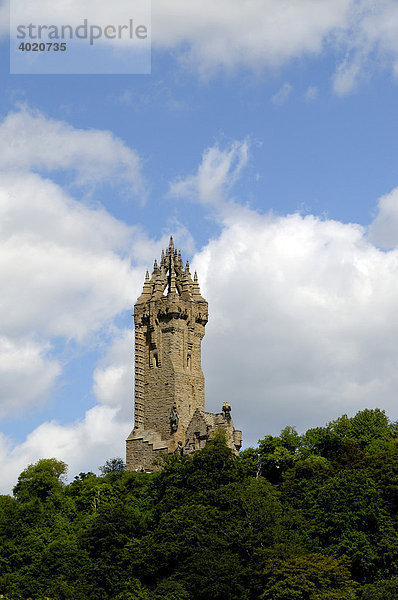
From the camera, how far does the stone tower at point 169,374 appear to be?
325 feet

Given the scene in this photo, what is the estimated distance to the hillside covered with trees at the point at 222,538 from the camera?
62.3 m

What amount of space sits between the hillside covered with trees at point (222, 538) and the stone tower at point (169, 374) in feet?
53.2

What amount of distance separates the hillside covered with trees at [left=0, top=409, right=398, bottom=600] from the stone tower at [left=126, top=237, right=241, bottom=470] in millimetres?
16226

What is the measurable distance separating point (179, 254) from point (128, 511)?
140 feet

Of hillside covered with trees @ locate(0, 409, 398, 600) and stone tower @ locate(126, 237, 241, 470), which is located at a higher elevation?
stone tower @ locate(126, 237, 241, 470)

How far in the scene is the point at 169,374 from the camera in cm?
10288

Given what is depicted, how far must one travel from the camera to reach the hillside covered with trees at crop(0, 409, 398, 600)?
62.3 meters

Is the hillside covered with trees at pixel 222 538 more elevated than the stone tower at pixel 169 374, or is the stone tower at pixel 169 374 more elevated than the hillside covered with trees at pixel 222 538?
the stone tower at pixel 169 374

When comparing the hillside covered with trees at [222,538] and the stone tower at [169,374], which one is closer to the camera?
the hillside covered with trees at [222,538]

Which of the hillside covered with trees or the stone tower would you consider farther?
the stone tower

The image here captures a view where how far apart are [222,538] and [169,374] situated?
125 feet

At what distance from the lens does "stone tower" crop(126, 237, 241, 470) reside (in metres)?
99.1

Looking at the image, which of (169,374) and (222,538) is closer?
(222,538)

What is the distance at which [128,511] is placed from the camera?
73.8 metres
